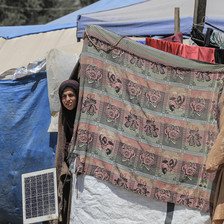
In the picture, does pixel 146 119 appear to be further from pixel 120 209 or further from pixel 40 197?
pixel 40 197

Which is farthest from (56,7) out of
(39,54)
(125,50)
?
(125,50)

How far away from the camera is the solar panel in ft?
12.8

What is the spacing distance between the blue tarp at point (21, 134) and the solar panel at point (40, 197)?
1224 millimetres

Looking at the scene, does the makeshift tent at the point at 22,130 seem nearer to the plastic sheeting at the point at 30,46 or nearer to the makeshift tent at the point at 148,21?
the makeshift tent at the point at 148,21

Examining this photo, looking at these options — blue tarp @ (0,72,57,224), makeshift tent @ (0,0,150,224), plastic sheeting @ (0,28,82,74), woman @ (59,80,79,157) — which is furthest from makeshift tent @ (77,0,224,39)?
plastic sheeting @ (0,28,82,74)

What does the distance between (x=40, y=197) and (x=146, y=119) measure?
4.23ft

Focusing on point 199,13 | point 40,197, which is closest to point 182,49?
point 199,13

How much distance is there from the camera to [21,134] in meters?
5.42

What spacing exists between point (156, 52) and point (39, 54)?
473cm

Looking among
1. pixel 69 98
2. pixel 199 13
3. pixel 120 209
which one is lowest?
pixel 120 209


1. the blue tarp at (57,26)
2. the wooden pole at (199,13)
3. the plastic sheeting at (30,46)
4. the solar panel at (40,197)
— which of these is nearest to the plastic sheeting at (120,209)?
the solar panel at (40,197)

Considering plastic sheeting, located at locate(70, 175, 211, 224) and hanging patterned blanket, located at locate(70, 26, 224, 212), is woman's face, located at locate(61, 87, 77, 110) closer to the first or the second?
hanging patterned blanket, located at locate(70, 26, 224, 212)

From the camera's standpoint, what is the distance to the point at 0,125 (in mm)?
5500

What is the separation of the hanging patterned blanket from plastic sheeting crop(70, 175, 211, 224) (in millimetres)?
84
